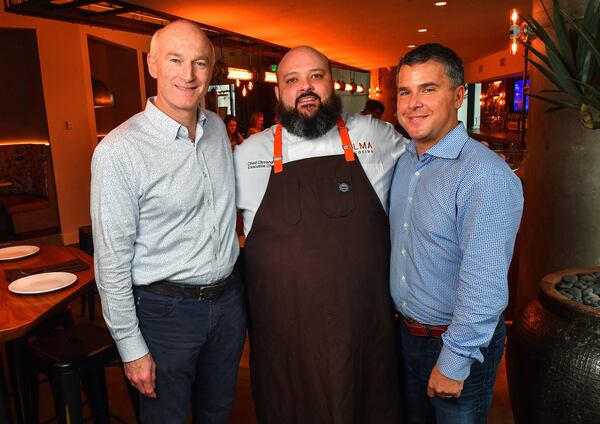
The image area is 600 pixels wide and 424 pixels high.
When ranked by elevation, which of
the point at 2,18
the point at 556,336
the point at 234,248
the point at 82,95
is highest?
the point at 2,18

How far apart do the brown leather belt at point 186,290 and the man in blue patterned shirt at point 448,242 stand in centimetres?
64

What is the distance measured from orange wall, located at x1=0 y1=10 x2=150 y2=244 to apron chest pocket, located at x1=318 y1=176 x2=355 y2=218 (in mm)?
5848

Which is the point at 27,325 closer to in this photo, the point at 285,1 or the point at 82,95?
the point at 285,1

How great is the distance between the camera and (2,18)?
6141 mm

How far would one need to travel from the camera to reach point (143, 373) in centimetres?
169

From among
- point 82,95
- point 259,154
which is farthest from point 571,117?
point 82,95

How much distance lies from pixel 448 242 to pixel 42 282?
5.75 ft

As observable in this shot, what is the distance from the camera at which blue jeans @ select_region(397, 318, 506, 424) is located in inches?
62.9

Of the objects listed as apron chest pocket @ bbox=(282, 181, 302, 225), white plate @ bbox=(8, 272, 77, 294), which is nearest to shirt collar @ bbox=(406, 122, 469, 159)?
apron chest pocket @ bbox=(282, 181, 302, 225)

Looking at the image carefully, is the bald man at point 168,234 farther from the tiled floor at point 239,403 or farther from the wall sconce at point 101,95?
the wall sconce at point 101,95

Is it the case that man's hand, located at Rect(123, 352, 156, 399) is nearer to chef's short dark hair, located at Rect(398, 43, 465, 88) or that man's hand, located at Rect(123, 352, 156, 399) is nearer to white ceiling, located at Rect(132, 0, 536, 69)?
chef's short dark hair, located at Rect(398, 43, 465, 88)

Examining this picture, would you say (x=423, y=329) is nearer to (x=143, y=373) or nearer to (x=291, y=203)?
(x=291, y=203)

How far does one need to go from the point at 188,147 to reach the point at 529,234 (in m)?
1.96

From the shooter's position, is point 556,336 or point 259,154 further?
point 259,154
